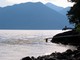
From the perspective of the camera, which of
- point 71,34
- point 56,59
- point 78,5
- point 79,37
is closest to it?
point 56,59

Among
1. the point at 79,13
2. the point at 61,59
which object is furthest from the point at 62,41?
the point at 61,59

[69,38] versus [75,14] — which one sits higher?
[75,14]

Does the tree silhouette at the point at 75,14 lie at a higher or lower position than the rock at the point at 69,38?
higher

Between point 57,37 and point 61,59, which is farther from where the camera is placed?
point 57,37

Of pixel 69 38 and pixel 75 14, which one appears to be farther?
pixel 69 38

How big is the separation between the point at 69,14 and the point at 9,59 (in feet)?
129

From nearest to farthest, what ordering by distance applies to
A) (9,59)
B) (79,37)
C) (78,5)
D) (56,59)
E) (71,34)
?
(56,59)
(9,59)
(78,5)
(79,37)
(71,34)

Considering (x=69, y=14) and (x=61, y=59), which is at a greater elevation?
(x=69, y=14)

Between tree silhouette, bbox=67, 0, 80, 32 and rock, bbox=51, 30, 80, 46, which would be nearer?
tree silhouette, bbox=67, 0, 80, 32

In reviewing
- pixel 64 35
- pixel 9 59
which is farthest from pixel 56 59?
pixel 64 35

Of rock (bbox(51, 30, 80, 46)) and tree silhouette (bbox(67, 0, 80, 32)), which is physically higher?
tree silhouette (bbox(67, 0, 80, 32))

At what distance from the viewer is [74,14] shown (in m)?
78.4

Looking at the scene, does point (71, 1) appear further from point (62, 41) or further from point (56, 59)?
point (56, 59)

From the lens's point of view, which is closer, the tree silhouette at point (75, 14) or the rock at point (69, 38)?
the tree silhouette at point (75, 14)
